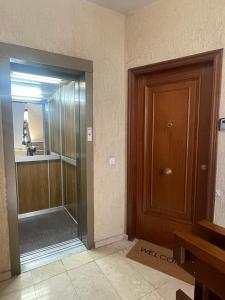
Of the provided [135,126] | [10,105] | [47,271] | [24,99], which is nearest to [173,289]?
[47,271]

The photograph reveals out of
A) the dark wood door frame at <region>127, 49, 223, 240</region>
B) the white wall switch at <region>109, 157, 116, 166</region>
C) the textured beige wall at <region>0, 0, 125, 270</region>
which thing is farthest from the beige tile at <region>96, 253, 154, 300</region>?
the white wall switch at <region>109, 157, 116, 166</region>

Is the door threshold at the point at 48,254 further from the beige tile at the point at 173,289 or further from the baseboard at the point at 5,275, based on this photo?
the beige tile at the point at 173,289

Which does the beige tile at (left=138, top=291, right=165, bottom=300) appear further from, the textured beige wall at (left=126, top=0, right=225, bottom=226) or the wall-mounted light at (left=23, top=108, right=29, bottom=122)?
the wall-mounted light at (left=23, top=108, right=29, bottom=122)

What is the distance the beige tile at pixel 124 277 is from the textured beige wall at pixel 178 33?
0.87 meters

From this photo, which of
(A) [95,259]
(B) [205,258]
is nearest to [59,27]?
(B) [205,258]

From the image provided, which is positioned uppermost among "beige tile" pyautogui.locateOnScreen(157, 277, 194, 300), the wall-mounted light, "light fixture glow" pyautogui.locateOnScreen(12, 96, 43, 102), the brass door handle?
"light fixture glow" pyautogui.locateOnScreen(12, 96, 43, 102)

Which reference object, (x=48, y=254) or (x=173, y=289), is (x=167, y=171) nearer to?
(x=173, y=289)

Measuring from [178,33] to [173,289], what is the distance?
228 cm

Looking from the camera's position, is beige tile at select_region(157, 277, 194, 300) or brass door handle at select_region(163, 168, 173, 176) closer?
beige tile at select_region(157, 277, 194, 300)

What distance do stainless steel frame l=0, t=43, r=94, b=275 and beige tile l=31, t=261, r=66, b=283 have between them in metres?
0.18

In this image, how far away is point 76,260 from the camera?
6.77 feet

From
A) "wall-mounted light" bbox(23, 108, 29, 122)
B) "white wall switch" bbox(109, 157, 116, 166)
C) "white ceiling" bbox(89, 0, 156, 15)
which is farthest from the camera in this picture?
"wall-mounted light" bbox(23, 108, 29, 122)

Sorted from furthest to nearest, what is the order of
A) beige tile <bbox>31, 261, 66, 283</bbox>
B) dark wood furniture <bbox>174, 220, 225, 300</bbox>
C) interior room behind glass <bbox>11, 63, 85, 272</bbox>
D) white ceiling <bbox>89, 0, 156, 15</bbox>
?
interior room behind glass <bbox>11, 63, 85, 272</bbox> < white ceiling <bbox>89, 0, 156, 15</bbox> < beige tile <bbox>31, 261, 66, 283</bbox> < dark wood furniture <bbox>174, 220, 225, 300</bbox>

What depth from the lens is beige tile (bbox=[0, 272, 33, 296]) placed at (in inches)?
66.1
